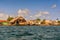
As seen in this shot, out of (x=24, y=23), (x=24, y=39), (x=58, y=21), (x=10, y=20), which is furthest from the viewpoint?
(x=58, y=21)

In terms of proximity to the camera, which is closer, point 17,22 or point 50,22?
point 17,22

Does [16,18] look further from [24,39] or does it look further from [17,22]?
[24,39]

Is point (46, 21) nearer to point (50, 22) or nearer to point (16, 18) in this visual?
point (50, 22)

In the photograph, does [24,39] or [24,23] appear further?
[24,23]

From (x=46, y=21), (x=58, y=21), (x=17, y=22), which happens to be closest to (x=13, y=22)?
(x=17, y=22)

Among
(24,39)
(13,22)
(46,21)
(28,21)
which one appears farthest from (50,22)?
(24,39)

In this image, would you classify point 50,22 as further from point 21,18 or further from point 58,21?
point 21,18

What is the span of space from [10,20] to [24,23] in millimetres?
15790

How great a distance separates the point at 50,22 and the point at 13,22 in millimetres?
31900

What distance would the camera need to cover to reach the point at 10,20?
166m

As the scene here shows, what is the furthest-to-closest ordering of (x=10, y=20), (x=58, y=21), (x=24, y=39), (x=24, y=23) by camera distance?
(x=58, y=21), (x=10, y=20), (x=24, y=23), (x=24, y=39)

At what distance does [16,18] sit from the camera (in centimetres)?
16088

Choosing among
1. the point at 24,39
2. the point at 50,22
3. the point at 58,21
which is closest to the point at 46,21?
the point at 50,22

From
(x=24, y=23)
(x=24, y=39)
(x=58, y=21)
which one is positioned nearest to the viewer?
(x=24, y=39)
